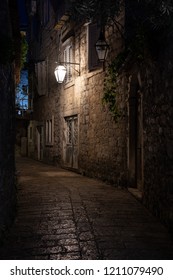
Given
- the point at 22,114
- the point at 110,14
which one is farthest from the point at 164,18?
the point at 22,114

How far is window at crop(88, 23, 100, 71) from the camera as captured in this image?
10.3 m

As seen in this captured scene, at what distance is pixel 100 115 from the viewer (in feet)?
33.0

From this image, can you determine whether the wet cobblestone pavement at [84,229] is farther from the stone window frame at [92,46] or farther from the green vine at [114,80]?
the stone window frame at [92,46]

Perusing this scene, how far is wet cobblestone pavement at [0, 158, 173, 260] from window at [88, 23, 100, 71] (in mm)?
4622

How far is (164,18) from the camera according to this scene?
176 inches

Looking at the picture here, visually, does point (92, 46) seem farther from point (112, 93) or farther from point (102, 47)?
point (112, 93)

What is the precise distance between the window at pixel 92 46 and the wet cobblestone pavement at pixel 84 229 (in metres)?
4.62

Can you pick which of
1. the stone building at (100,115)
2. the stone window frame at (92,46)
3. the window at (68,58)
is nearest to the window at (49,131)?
the stone building at (100,115)

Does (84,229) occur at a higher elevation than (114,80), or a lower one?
lower

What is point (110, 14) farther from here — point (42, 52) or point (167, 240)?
point (42, 52)

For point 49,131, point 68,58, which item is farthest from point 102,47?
point 49,131

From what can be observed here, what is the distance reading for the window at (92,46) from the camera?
10281 millimetres

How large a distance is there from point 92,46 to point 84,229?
730cm

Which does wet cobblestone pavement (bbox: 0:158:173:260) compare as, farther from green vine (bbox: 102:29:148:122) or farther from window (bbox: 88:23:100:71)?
window (bbox: 88:23:100:71)
